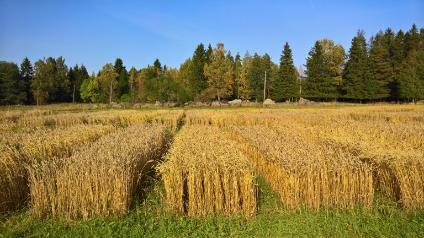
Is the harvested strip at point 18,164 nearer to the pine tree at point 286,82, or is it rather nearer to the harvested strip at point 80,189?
the harvested strip at point 80,189

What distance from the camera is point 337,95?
66.9m

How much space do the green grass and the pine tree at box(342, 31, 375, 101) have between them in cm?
6075

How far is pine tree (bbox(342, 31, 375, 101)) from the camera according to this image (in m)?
63.3

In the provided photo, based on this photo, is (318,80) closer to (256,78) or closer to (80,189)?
(256,78)

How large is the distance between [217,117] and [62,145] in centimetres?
1765

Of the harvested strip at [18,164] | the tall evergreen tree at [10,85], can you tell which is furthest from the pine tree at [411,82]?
the tall evergreen tree at [10,85]

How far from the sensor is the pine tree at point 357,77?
208 feet

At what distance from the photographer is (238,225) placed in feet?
22.7

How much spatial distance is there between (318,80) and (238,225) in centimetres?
6358

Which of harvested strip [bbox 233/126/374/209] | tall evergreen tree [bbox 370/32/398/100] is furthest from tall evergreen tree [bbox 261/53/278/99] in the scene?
harvested strip [bbox 233/126/374/209]

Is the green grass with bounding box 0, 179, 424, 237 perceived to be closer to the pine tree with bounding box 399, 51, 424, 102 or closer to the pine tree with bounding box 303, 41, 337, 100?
the pine tree with bounding box 399, 51, 424, 102

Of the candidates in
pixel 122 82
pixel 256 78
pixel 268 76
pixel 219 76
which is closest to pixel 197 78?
pixel 219 76

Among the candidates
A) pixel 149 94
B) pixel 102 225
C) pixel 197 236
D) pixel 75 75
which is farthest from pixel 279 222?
pixel 75 75

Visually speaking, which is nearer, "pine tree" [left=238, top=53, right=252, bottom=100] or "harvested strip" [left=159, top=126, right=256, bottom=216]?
"harvested strip" [left=159, top=126, right=256, bottom=216]
